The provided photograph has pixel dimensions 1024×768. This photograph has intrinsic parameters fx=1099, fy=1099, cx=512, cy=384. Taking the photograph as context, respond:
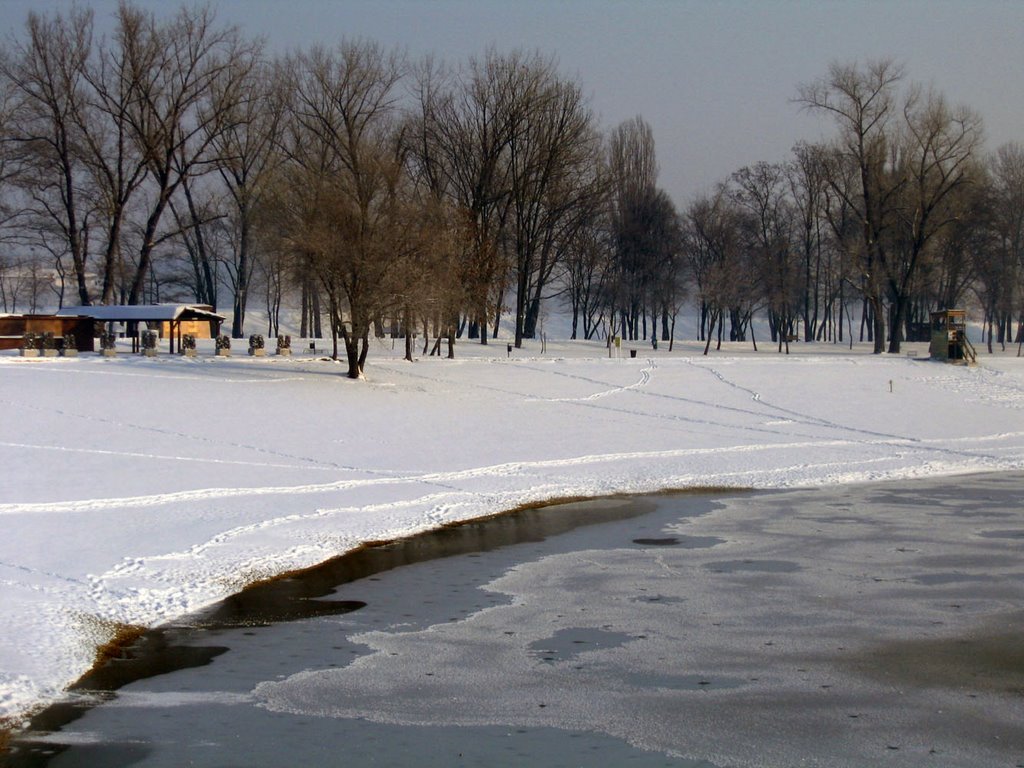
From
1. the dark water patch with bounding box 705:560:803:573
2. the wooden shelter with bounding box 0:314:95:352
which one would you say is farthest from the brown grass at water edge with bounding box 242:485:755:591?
the wooden shelter with bounding box 0:314:95:352

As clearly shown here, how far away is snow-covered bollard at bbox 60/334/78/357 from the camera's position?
152ft

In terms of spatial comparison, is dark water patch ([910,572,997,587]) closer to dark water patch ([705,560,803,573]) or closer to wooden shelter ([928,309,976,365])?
dark water patch ([705,560,803,573])

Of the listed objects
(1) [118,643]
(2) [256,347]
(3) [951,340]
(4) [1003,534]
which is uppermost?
(3) [951,340]

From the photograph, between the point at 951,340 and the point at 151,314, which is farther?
the point at 951,340

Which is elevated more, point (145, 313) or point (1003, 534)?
point (145, 313)

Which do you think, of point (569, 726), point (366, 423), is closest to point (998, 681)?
point (569, 726)

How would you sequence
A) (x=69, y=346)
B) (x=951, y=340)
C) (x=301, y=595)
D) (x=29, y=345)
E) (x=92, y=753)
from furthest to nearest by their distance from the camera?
(x=951, y=340) → (x=69, y=346) → (x=29, y=345) → (x=301, y=595) → (x=92, y=753)

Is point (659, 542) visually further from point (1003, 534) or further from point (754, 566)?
point (1003, 534)

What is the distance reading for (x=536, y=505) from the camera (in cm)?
2352

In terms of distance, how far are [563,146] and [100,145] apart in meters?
26.7

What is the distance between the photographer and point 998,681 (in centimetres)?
1064

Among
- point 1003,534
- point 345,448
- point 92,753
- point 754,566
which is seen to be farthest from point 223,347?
point 92,753

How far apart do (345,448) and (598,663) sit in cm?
1889

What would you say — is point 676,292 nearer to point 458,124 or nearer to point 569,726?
point 458,124
